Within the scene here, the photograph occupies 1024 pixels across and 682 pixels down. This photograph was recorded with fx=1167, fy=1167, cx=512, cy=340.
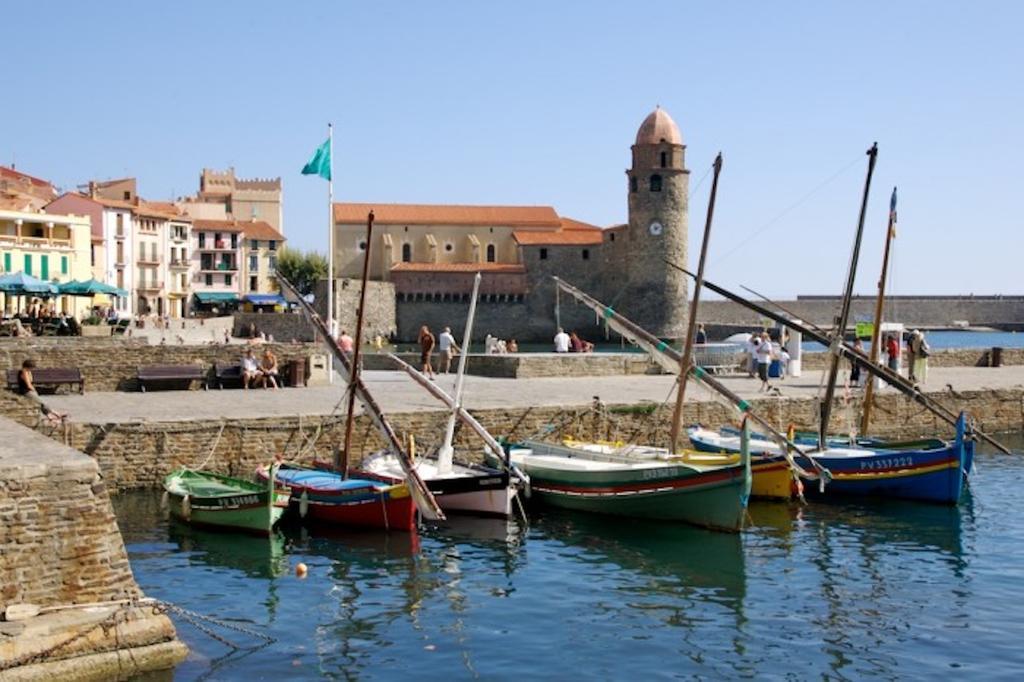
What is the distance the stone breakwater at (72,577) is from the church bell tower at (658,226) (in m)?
80.5

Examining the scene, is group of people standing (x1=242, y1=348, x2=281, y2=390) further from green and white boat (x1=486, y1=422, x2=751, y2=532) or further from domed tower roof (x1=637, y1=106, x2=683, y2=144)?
domed tower roof (x1=637, y1=106, x2=683, y2=144)

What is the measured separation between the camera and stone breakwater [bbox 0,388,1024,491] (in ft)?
65.9

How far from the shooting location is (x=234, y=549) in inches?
667

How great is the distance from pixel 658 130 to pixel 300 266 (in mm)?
34728

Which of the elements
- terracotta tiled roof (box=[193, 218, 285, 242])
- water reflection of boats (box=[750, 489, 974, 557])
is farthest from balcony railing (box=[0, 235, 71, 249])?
water reflection of boats (box=[750, 489, 974, 557])

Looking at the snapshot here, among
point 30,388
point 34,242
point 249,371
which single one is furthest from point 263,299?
point 30,388

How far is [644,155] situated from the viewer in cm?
9106

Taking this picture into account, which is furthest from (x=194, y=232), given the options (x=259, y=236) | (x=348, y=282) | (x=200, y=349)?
(x=200, y=349)

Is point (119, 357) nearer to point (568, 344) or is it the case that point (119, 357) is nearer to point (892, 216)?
point (568, 344)

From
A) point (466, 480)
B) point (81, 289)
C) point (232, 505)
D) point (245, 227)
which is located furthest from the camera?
point (245, 227)

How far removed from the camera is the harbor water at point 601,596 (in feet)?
40.3

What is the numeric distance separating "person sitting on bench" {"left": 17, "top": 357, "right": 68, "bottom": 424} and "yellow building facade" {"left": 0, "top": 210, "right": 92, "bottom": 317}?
3393cm

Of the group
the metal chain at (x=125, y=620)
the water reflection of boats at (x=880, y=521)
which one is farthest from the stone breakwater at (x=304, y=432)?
the metal chain at (x=125, y=620)

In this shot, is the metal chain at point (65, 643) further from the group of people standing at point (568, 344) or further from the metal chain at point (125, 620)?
the group of people standing at point (568, 344)
